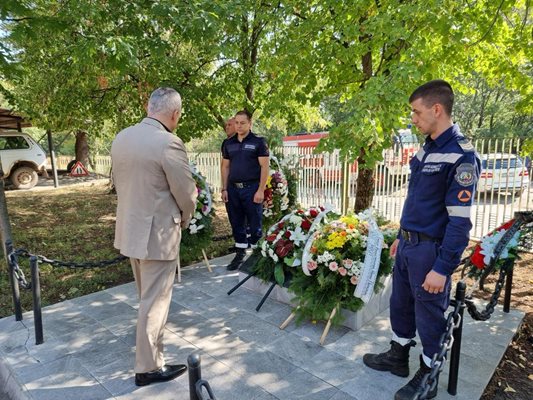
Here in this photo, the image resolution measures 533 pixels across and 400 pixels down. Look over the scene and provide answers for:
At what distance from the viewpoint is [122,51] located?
462 centimetres

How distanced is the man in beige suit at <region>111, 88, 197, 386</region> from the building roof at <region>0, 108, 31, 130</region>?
13.6 meters

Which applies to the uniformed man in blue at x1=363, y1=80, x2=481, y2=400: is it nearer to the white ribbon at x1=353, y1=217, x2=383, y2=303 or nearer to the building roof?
the white ribbon at x1=353, y1=217, x2=383, y2=303

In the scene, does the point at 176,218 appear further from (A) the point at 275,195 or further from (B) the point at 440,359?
(A) the point at 275,195

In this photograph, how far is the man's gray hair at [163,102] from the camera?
8.98ft

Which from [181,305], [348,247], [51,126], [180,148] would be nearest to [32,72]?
[51,126]

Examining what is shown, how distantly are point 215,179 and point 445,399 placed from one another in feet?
37.3

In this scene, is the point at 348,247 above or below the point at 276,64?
below

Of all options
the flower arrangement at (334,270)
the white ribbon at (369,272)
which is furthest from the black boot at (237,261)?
the white ribbon at (369,272)

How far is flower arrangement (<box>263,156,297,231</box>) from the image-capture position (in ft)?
20.0

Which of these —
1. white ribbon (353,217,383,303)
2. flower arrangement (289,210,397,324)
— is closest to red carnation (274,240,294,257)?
flower arrangement (289,210,397,324)

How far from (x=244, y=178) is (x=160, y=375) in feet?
9.14

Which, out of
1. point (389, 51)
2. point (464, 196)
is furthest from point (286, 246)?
point (389, 51)

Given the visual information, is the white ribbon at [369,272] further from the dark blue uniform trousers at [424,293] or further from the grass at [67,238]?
the grass at [67,238]

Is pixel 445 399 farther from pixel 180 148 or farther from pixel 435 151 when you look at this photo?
pixel 180 148
